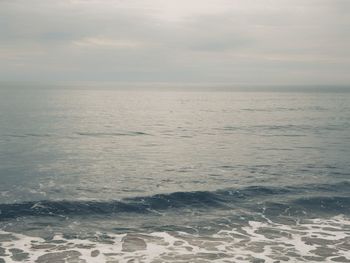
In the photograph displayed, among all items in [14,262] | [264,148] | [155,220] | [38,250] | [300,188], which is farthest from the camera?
[264,148]

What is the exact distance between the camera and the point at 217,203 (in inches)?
1314

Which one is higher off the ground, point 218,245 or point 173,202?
point 173,202

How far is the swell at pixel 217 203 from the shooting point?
30.9 m

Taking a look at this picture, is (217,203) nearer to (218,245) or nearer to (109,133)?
(218,245)

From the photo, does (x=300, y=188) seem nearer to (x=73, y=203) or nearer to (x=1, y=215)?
(x=73, y=203)

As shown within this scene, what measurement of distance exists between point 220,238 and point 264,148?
116 feet

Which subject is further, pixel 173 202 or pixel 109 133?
pixel 109 133

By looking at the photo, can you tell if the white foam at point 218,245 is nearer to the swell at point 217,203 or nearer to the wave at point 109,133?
the swell at point 217,203

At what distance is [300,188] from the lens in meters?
37.5

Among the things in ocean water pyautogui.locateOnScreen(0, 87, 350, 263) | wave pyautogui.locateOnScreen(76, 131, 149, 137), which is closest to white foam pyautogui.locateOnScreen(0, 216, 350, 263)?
ocean water pyautogui.locateOnScreen(0, 87, 350, 263)

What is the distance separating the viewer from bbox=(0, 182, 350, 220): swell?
30922mm

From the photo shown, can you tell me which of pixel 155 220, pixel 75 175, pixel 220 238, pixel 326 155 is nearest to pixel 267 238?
pixel 220 238

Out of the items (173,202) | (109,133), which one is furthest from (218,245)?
(109,133)

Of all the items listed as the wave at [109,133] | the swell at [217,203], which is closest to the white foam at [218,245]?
the swell at [217,203]
